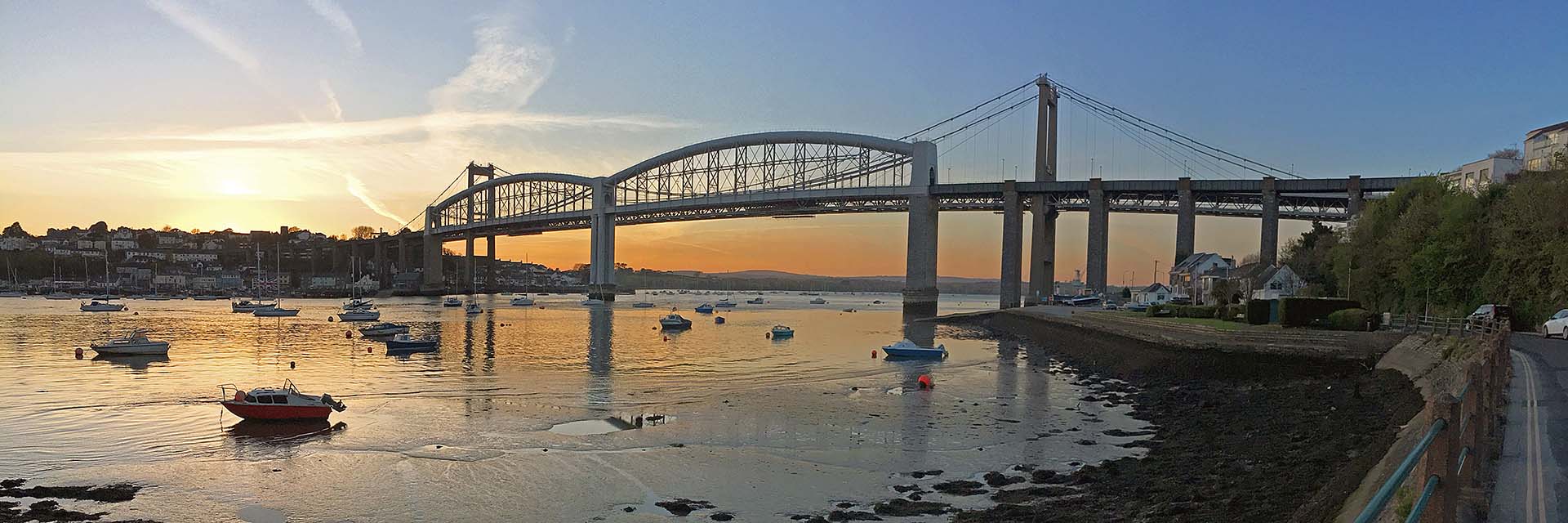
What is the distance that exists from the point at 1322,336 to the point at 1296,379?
4.04 m

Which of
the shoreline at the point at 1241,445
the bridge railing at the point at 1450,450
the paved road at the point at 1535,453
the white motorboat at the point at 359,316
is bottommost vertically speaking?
the white motorboat at the point at 359,316

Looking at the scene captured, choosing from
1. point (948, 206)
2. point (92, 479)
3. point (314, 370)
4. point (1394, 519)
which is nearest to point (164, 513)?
point (92, 479)

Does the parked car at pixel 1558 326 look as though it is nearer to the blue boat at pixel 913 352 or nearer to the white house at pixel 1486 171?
the blue boat at pixel 913 352

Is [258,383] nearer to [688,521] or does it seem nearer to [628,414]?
[628,414]

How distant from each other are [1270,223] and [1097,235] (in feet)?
50.1

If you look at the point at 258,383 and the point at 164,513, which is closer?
the point at 164,513

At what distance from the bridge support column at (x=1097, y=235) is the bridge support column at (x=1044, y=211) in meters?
5.59

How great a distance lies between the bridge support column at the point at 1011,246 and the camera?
93.5 m

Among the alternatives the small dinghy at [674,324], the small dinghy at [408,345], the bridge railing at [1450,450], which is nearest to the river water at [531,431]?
the small dinghy at [408,345]

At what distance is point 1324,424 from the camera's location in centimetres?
1955

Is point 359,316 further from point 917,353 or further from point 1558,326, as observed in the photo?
point 1558,326

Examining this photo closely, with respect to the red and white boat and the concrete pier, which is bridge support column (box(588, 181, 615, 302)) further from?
the red and white boat

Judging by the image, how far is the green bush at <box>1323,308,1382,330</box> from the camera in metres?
32.9

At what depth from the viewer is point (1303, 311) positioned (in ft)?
113
